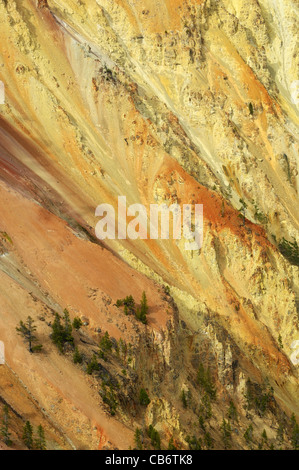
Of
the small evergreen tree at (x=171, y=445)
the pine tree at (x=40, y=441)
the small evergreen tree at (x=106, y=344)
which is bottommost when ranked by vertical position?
the small evergreen tree at (x=171, y=445)

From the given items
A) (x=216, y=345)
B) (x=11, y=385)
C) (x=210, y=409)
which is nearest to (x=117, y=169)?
(x=216, y=345)

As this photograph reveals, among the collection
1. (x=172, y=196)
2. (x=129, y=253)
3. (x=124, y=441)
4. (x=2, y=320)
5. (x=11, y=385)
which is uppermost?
(x=172, y=196)

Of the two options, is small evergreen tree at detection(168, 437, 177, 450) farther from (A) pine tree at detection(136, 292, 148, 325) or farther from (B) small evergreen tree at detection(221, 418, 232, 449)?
(A) pine tree at detection(136, 292, 148, 325)

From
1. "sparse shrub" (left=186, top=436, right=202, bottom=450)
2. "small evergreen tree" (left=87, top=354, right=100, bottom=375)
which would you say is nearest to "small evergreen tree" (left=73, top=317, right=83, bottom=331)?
"small evergreen tree" (left=87, top=354, right=100, bottom=375)

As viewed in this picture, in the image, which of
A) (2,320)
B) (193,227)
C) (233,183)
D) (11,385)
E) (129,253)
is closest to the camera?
(11,385)

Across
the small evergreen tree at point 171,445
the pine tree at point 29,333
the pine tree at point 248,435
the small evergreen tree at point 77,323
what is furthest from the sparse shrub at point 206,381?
the pine tree at point 29,333

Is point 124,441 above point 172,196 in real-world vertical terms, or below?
below

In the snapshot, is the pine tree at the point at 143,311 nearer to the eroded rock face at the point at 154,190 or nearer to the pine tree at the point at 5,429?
the eroded rock face at the point at 154,190

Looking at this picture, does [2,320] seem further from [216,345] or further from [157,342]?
[216,345]
